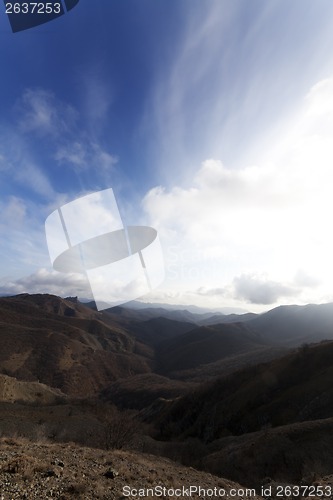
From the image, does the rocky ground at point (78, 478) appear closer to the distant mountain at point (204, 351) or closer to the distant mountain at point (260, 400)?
the distant mountain at point (260, 400)

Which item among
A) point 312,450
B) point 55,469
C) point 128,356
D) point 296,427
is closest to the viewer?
point 55,469

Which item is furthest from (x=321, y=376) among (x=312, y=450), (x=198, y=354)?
(x=198, y=354)

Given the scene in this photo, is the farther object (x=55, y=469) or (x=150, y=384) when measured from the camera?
(x=150, y=384)

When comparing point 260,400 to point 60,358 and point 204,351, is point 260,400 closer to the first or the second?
point 60,358

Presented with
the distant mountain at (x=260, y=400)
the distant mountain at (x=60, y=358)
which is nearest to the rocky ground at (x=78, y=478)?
the distant mountain at (x=260, y=400)

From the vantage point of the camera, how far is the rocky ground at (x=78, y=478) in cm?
966

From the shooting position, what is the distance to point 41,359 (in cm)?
12144

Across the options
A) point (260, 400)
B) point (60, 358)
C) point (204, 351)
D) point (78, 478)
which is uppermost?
point (60, 358)

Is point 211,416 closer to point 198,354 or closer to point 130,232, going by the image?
point 130,232

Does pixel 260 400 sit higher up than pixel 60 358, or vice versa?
pixel 60 358

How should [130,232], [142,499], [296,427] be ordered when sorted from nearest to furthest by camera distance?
[142,499] < [130,232] < [296,427]

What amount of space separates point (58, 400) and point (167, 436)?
26868 mm

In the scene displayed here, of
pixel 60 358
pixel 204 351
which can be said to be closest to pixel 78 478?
pixel 60 358

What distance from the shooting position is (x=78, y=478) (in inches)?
435
